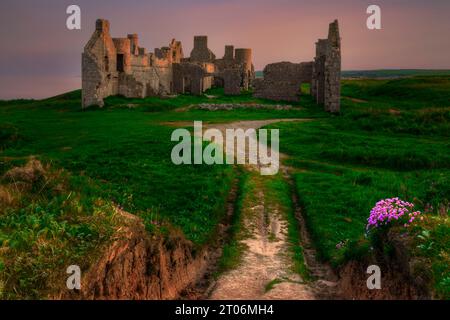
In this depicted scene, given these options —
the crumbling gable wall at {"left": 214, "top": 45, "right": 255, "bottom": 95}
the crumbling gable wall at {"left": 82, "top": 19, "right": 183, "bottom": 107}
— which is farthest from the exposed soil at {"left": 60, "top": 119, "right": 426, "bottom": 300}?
the crumbling gable wall at {"left": 214, "top": 45, "right": 255, "bottom": 95}

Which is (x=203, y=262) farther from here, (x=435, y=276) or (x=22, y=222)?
(x=435, y=276)

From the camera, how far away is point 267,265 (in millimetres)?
11281

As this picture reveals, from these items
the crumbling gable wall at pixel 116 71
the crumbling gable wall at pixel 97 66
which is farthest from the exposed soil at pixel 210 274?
the crumbling gable wall at pixel 116 71

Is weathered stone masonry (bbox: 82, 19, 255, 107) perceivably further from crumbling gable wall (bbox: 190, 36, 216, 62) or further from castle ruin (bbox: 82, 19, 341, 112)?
crumbling gable wall (bbox: 190, 36, 216, 62)

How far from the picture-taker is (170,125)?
29.8 metres

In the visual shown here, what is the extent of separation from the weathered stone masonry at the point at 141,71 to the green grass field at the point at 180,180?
5608mm

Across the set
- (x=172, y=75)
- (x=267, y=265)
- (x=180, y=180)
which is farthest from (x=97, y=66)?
(x=267, y=265)

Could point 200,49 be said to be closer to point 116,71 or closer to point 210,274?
point 116,71

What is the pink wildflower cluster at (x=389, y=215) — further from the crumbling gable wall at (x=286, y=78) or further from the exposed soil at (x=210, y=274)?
the crumbling gable wall at (x=286, y=78)

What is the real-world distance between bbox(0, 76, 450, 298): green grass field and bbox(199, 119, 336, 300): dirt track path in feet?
2.44

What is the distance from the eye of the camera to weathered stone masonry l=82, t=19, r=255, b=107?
136ft

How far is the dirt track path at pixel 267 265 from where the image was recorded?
9.81m

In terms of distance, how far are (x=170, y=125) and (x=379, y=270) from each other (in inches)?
852
